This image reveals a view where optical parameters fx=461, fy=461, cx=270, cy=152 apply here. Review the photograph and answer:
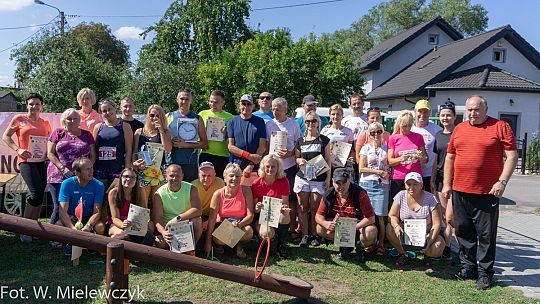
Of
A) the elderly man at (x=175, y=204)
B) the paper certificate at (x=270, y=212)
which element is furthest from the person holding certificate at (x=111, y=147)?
the paper certificate at (x=270, y=212)

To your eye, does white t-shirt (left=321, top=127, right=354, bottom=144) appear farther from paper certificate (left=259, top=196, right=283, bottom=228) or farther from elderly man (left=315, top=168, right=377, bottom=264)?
paper certificate (left=259, top=196, right=283, bottom=228)

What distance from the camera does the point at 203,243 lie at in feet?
19.0

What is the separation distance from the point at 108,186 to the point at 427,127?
421 centimetres

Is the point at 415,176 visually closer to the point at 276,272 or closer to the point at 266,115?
the point at 276,272

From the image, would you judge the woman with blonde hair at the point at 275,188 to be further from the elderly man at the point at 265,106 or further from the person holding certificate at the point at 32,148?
the person holding certificate at the point at 32,148

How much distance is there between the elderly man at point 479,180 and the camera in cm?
482

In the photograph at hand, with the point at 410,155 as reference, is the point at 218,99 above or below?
above

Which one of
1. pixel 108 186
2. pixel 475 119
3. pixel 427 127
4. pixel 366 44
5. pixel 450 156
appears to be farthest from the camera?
pixel 366 44

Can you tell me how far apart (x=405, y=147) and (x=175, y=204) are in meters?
2.89

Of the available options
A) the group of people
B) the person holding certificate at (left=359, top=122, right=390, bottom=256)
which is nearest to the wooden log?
the group of people

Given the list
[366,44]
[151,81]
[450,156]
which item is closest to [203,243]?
[450,156]

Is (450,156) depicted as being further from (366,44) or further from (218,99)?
(366,44)

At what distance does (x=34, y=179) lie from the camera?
6.08 meters

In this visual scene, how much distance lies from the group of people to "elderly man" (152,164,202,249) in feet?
0.04
